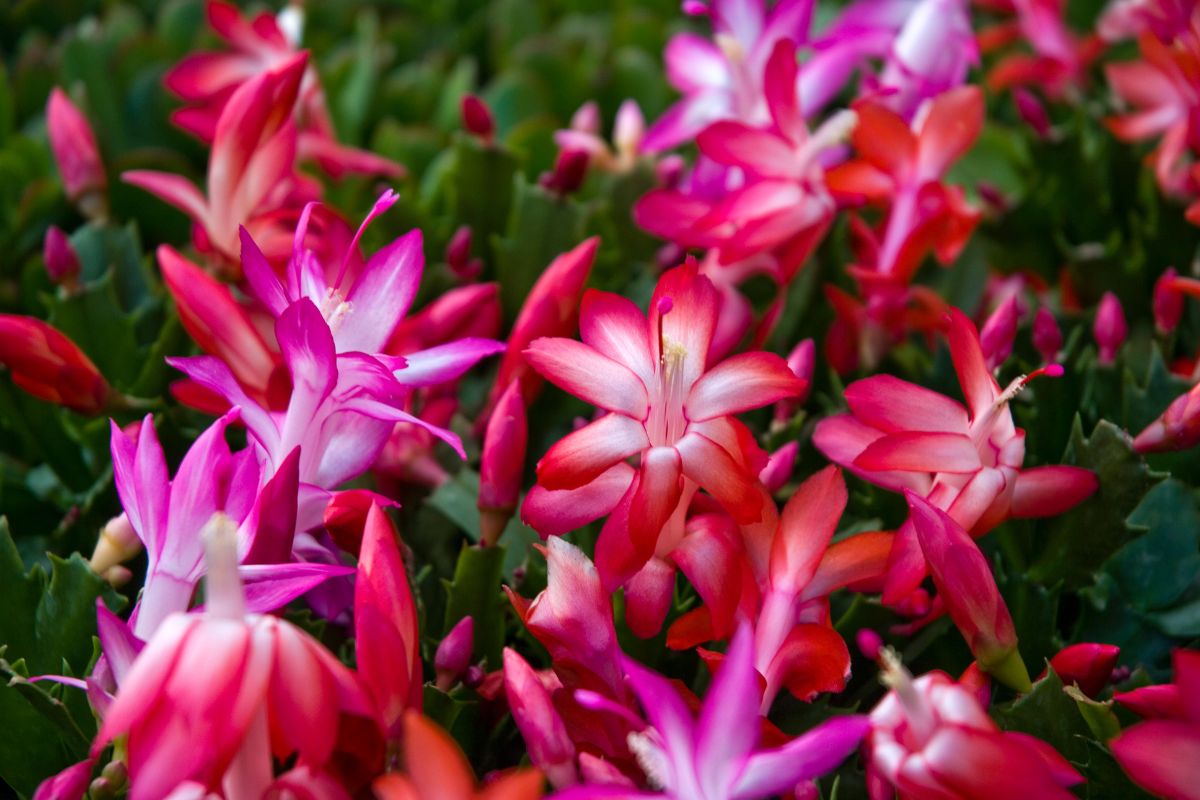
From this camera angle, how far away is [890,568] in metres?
0.68

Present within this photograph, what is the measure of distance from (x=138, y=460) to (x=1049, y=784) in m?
0.49

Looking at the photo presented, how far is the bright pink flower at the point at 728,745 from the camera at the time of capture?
1.82ft

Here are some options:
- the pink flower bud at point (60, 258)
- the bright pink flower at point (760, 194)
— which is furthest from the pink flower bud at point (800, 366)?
the pink flower bud at point (60, 258)

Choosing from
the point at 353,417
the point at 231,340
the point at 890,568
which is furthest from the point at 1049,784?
the point at 231,340

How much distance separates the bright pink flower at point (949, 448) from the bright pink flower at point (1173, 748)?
5.6 inches

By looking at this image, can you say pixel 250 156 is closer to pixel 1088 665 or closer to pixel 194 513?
pixel 194 513

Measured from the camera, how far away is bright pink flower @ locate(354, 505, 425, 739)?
59 centimetres

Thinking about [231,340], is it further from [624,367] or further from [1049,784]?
[1049,784]

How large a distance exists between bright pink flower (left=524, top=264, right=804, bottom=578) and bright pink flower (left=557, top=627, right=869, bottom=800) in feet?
0.31

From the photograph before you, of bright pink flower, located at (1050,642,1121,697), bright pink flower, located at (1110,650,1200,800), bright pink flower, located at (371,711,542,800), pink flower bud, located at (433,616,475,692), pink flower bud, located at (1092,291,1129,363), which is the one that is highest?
bright pink flower, located at (371,711,542,800)

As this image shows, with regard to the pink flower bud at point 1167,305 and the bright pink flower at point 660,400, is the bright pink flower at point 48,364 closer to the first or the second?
the bright pink flower at point 660,400

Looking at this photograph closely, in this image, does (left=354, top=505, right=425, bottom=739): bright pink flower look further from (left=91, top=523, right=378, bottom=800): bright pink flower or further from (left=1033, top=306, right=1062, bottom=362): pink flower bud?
(left=1033, top=306, right=1062, bottom=362): pink flower bud

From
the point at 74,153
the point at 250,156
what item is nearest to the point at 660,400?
the point at 250,156

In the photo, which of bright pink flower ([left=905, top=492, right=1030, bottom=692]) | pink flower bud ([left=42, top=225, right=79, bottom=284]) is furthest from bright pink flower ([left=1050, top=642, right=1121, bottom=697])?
pink flower bud ([left=42, top=225, right=79, bottom=284])
